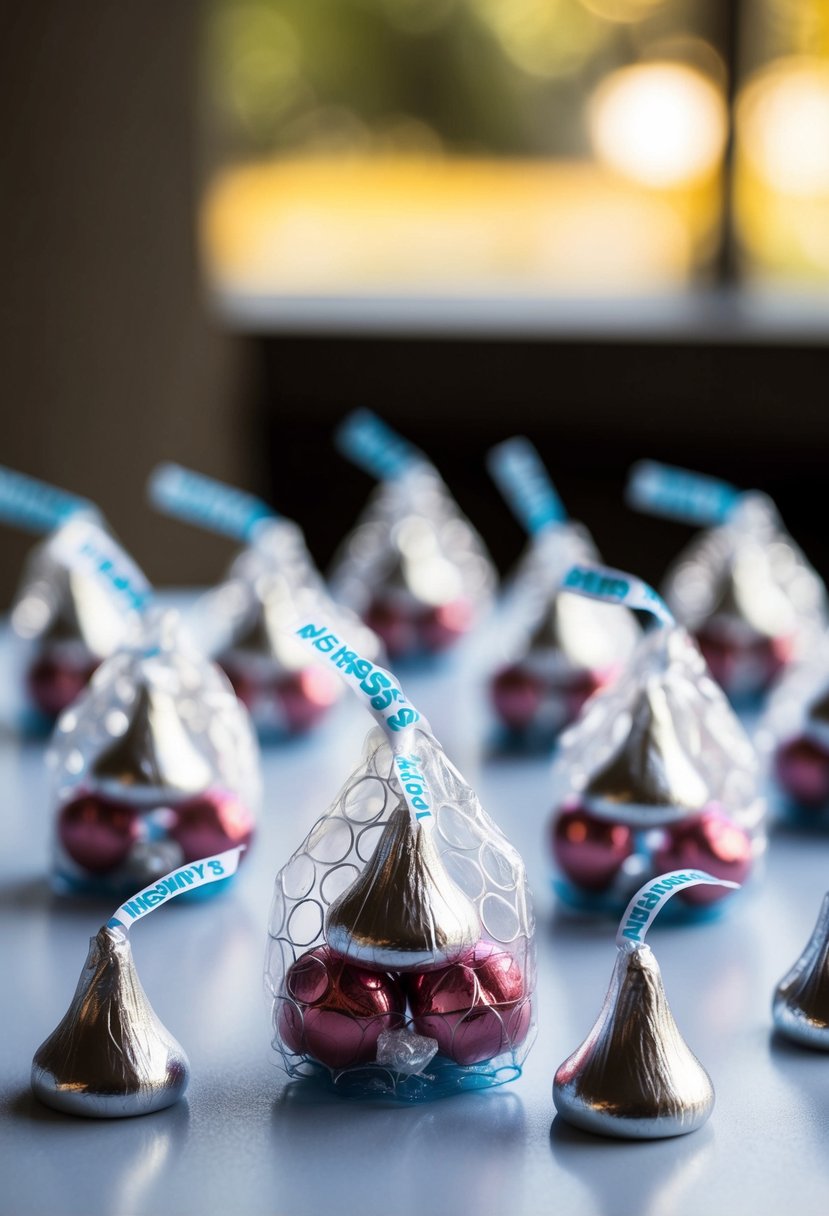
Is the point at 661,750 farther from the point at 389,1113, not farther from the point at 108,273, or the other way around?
the point at 108,273

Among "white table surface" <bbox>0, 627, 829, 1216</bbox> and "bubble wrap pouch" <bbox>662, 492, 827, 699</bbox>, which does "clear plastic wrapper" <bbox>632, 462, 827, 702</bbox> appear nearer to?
"bubble wrap pouch" <bbox>662, 492, 827, 699</bbox>

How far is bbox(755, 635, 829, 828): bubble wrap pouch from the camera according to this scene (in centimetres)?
164

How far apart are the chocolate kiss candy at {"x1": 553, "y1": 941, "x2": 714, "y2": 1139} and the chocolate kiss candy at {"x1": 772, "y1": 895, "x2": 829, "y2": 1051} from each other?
0.14 meters

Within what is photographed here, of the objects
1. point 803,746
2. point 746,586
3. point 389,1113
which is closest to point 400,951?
point 389,1113

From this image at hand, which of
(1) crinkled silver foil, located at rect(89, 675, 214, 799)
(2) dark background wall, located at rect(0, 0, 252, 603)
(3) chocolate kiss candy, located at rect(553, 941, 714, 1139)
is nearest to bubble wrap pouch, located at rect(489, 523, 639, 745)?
(1) crinkled silver foil, located at rect(89, 675, 214, 799)

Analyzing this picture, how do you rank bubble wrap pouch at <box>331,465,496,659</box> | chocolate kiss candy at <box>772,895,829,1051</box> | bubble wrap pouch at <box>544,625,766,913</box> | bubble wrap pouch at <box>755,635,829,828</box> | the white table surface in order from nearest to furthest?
1. the white table surface
2. chocolate kiss candy at <box>772,895,829,1051</box>
3. bubble wrap pouch at <box>544,625,766,913</box>
4. bubble wrap pouch at <box>755,635,829,828</box>
5. bubble wrap pouch at <box>331,465,496,659</box>

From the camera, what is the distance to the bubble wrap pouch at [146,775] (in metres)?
1.43

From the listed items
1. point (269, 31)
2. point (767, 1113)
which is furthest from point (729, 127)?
point (767, 1113)

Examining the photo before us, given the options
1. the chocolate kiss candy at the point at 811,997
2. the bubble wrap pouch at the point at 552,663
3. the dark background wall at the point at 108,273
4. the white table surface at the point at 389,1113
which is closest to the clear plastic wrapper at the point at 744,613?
the bubble wrap pouch at the point at 552,663

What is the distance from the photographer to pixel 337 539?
4672mm

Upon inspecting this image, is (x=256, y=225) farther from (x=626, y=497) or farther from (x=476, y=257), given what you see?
(x=626, y=497)

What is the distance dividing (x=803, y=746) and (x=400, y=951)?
2.40 feet

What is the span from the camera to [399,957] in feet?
3.41

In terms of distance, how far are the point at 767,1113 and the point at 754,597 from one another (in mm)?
1068
